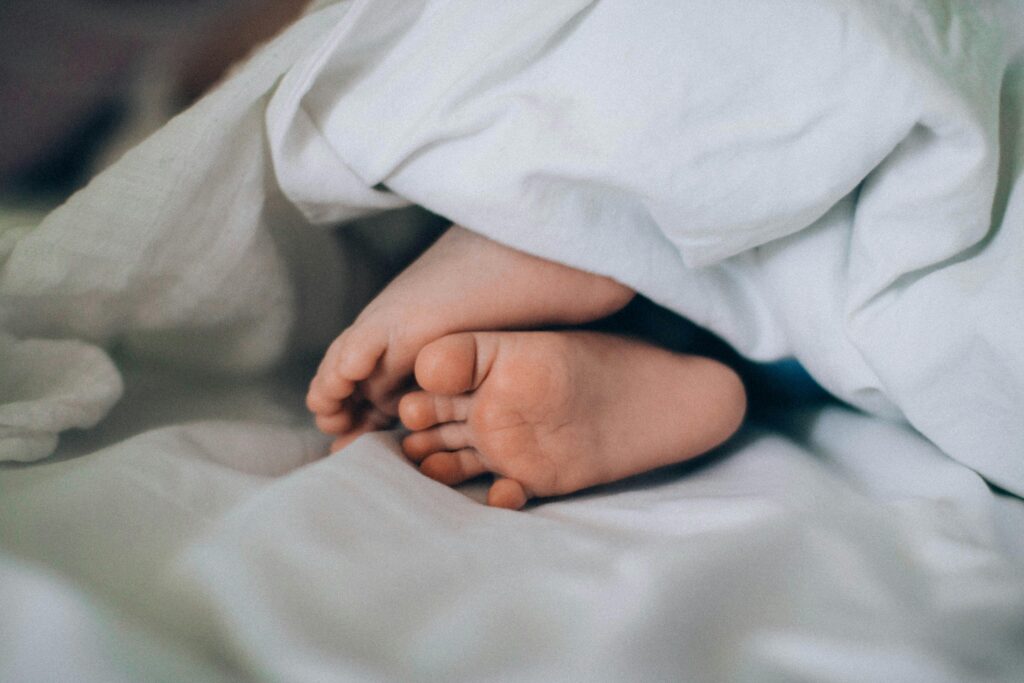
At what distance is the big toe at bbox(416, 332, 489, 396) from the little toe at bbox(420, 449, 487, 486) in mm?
49

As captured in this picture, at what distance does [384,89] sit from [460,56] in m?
0.06

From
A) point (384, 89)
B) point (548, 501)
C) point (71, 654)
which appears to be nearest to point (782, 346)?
point (548, 501)

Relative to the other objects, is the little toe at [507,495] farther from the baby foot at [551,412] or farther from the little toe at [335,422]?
the little toe at [335,422]

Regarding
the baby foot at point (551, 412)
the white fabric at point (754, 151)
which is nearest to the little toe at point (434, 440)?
the baby foot at point (551, 412)

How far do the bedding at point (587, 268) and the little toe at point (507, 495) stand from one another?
28 mm

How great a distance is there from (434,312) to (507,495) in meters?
0.12

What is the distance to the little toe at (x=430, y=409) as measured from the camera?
42 cm

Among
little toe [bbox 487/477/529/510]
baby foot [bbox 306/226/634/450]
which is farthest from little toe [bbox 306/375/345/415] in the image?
little toe [bbox 487/477/529/510]

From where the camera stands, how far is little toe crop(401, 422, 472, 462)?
0.44m

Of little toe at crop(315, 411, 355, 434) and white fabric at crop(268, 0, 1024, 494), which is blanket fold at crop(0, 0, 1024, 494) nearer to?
white fabric at crop(268, 0, 1024, 494)

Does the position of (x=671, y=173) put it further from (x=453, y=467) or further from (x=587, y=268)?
(x=453, y=467)

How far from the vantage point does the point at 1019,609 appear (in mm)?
301

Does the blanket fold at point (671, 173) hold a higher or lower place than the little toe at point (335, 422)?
higher

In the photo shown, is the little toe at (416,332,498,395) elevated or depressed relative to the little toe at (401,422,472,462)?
elevated
